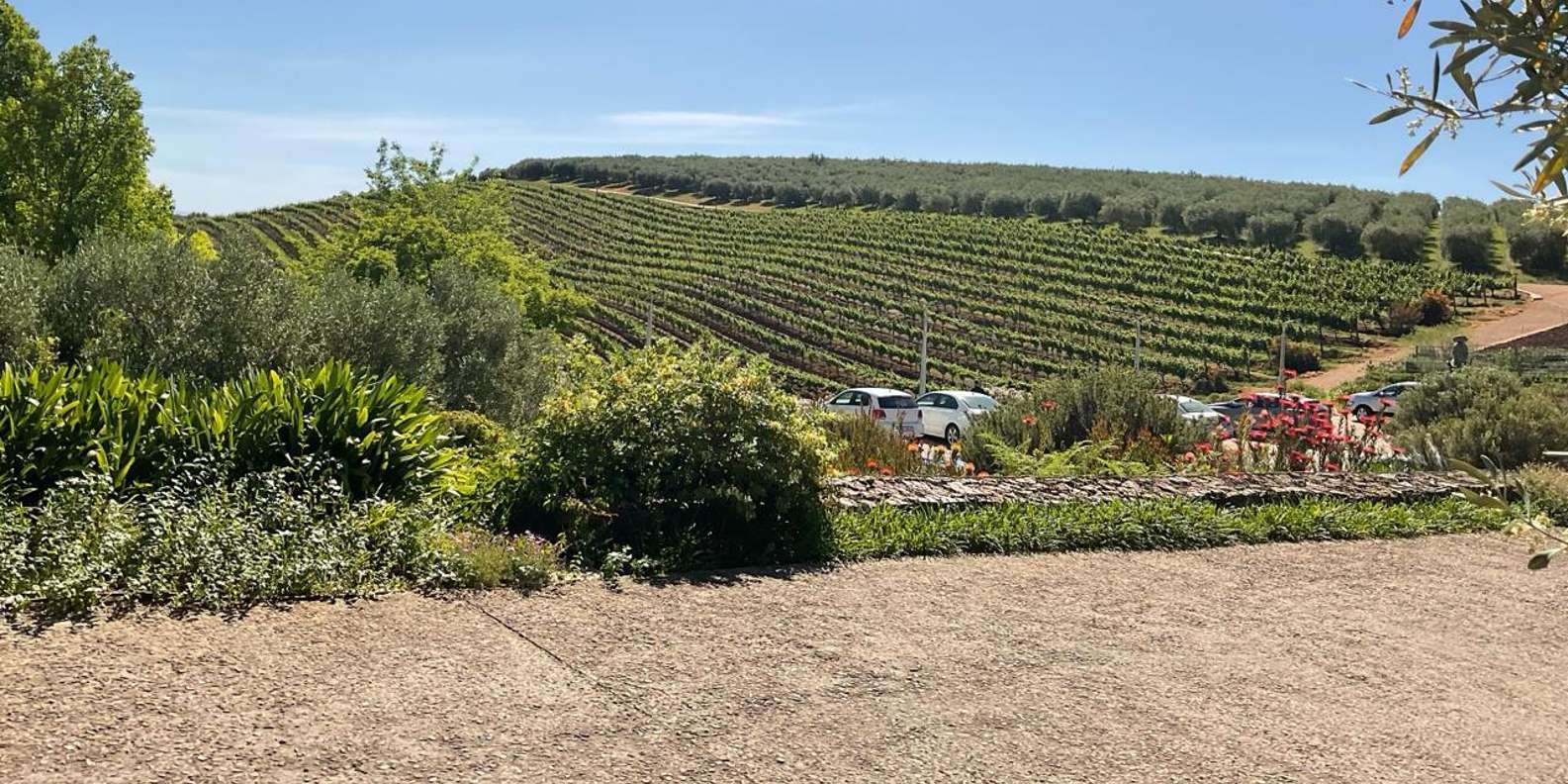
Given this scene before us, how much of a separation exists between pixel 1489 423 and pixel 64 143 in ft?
115

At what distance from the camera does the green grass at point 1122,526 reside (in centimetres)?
827

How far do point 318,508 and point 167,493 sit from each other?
0.77 meters

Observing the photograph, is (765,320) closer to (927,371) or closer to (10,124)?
(927,371)

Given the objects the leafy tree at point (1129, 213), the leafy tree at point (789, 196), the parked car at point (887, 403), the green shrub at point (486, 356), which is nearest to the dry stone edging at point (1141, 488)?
the green shrub at point (486, 356)

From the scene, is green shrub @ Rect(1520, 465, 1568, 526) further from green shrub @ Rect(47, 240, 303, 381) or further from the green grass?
green shrub @ Rect(47, 240, 303, 381)

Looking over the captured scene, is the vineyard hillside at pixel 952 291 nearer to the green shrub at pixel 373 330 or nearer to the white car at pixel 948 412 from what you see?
the white car at pixel 948 412

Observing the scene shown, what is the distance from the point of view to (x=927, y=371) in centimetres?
5484

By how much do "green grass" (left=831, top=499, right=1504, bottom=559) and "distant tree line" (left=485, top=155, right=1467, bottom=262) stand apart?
72.9 metres

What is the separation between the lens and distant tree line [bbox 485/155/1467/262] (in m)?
88.4

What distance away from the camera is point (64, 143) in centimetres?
3338

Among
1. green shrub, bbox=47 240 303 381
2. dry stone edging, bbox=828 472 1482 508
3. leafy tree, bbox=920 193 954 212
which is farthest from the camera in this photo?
leafy tree, bbox=920 193 954 212

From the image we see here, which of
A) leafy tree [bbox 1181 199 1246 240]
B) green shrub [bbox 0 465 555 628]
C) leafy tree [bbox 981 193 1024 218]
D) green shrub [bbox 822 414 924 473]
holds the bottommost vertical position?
green shrub [bbox 822 414 924 473]

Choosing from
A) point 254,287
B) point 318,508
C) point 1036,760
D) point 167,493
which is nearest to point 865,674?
point 1036,760

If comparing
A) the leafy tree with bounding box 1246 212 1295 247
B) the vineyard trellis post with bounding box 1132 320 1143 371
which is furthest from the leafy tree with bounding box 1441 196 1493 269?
the vineyard trellis post with bounding box 1132 320 1143 371
